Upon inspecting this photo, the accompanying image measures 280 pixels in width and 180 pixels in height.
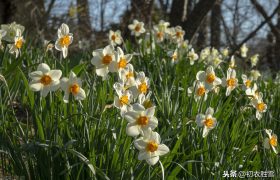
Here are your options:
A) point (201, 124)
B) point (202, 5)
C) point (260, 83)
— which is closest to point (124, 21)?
point (202, 5)

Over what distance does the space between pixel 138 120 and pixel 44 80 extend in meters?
0.44

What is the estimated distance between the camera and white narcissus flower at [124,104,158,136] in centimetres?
196

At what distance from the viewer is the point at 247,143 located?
110 inches

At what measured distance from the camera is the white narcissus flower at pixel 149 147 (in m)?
1.94

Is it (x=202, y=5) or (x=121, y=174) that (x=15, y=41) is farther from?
(x=202, y=5)

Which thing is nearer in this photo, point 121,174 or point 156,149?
point 156,149

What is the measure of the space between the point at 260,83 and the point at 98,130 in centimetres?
256

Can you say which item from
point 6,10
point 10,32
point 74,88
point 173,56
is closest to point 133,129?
point 74,88

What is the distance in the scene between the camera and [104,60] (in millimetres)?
2262

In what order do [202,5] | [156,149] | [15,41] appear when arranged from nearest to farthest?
[156,149] < [15,41] < [202,5]

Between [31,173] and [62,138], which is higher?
[62,138]

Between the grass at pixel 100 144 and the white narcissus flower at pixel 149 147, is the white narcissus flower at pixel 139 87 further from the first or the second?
the white narcissus flower at pixel 149 147

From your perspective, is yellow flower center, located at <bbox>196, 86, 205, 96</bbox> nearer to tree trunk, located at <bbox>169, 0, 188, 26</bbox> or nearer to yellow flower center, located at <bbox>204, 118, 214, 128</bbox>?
yellow flower center, located at <bbox>204, 118, 214, 128</bbox>

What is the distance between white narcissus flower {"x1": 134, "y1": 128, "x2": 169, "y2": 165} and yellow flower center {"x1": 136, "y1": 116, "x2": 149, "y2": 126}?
0.03 m
